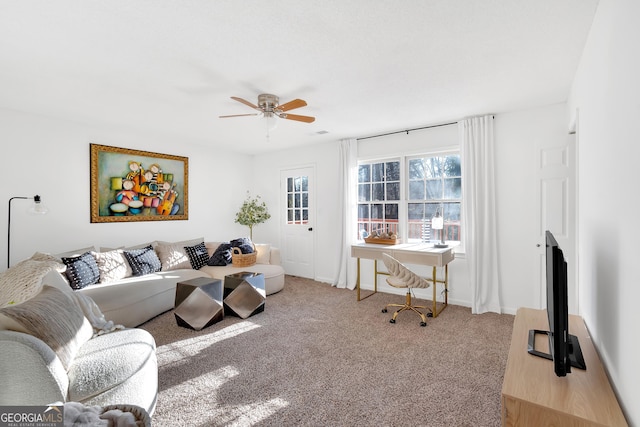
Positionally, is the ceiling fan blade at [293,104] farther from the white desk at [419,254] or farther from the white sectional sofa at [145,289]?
the white sectional sofa at [145,289]

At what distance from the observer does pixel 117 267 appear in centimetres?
383

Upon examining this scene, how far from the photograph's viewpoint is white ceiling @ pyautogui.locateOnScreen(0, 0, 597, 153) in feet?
6.03

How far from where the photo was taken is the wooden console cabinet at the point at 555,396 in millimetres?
1134

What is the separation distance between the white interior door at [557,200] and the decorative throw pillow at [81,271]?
201 inches

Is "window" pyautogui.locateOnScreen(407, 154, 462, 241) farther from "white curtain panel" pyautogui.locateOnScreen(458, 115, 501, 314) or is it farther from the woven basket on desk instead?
the woven basket on desk

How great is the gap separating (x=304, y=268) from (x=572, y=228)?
4024 mm

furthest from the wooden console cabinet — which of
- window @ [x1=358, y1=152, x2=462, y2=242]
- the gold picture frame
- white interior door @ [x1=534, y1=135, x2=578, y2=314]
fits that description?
the gold picture frame

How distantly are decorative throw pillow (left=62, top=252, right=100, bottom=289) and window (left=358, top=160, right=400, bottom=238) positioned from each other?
3.64 meters

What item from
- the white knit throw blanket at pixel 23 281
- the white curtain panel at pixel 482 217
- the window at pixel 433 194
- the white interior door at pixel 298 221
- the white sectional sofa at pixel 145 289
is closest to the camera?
the white knit throw blanket at pixel 23 281

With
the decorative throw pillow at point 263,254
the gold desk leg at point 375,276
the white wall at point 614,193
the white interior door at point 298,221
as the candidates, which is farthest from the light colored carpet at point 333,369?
the white interior door at point 298,221

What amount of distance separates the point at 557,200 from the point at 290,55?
3235 millimetres

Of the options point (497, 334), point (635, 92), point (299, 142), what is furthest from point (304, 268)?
point (635, 92)

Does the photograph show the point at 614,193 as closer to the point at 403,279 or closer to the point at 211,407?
the point at 403,279

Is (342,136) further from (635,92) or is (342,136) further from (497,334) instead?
(635,92)
